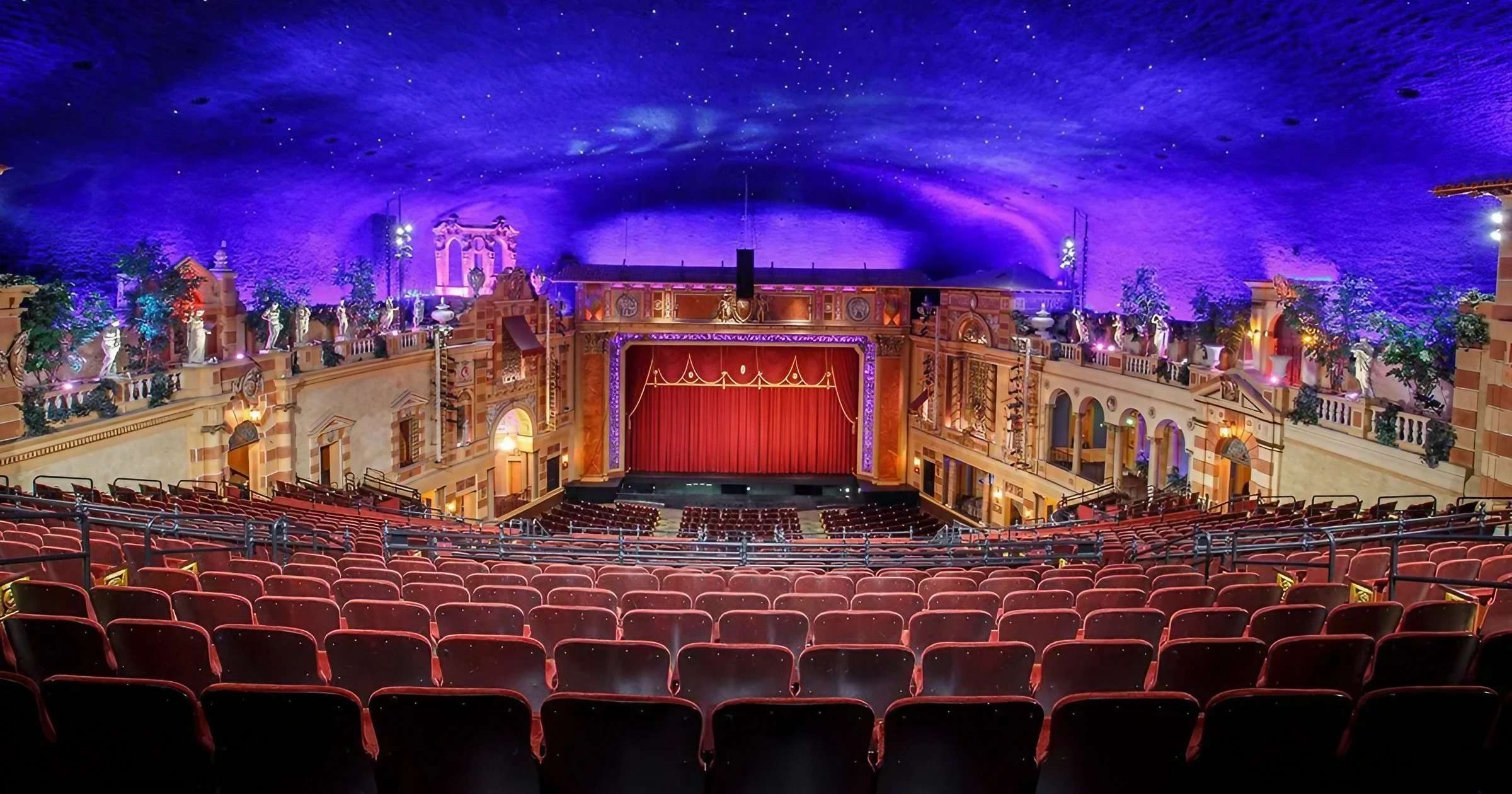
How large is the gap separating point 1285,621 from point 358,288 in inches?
988

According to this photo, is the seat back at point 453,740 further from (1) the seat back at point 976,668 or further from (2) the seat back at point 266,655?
(1) the seat back at point 976,668

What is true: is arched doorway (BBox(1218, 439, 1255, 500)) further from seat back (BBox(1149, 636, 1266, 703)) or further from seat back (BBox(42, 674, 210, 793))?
seat back (BBox(42, 674, 210, 793))

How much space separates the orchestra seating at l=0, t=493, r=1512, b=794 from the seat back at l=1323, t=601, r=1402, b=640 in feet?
0.06

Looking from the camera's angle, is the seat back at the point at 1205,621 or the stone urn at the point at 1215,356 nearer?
the seat back at the point at 1205,621

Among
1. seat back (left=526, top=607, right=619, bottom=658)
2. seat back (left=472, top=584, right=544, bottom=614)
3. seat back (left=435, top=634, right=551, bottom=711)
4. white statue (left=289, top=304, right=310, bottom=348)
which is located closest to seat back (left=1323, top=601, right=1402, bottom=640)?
seat back (left=526, top=607, right=619, bottom=658)

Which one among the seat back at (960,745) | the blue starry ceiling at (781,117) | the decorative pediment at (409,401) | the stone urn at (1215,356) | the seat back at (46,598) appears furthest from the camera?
the decorative pediment at (409,401)

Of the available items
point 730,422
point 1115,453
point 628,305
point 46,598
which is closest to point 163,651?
point 46,598

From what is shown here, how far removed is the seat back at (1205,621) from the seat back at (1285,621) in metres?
0.09

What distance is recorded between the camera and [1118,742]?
14.1 ft

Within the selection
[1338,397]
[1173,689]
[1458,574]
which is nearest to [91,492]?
[1173,689]

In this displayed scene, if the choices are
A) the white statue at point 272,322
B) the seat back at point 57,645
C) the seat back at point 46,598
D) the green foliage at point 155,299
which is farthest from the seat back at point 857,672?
the white statue at point 272,322

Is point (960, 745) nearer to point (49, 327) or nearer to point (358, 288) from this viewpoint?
point (49, 327)

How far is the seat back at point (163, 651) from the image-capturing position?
17.1ft

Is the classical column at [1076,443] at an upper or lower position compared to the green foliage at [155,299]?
lower
